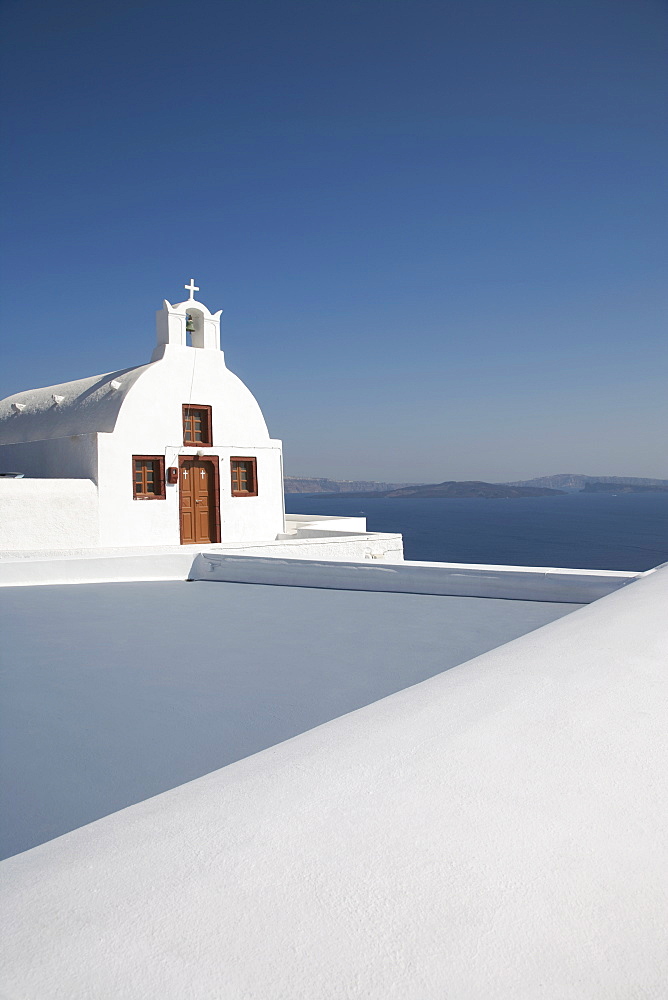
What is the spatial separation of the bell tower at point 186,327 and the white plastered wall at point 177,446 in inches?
7.7

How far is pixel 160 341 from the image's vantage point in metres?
16.0

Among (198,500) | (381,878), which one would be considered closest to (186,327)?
(198,500)

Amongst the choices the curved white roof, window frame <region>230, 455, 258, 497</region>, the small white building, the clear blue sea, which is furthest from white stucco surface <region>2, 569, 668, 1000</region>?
the clear blue sea

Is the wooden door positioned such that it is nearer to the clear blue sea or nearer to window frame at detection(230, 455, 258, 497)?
window frame at detection(230, 455, 258, 497)

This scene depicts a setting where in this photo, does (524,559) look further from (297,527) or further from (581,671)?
(581,671)

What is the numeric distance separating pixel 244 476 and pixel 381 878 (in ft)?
51.8

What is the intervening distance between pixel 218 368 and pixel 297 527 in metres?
4.72

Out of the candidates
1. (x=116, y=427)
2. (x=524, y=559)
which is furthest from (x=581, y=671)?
(x=524, y=559)

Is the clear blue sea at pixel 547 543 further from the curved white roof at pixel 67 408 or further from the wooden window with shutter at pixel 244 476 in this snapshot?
the curved white roof at pixel 67 408

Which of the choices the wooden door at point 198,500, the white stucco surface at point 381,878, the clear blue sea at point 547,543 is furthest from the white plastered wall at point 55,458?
the clear blue sea at point 547,543

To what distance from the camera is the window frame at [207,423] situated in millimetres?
15688

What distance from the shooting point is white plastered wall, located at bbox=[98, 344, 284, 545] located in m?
14.6

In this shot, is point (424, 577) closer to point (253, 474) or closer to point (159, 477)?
point (159, 477)

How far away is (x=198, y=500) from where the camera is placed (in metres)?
15.8
